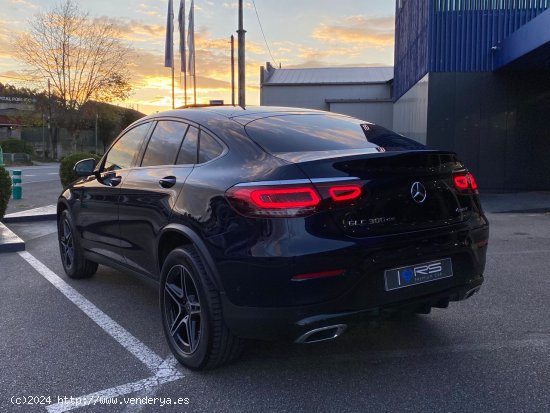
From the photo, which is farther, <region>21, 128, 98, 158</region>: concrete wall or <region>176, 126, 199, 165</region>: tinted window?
<region>21, 128, 98, 158</region>: concrete wall

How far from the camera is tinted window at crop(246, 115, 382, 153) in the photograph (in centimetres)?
340

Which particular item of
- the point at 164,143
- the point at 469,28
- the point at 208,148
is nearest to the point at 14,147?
the point at 469,28

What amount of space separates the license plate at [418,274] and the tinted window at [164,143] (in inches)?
71.2

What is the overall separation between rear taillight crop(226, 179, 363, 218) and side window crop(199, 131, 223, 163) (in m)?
0.64

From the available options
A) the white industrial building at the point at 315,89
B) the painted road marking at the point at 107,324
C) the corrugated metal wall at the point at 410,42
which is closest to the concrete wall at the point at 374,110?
the white industrial building at the point at 315,89

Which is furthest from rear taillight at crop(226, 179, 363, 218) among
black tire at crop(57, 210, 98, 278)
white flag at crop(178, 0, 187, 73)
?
white flag at crop(178, 0, 187, 73)

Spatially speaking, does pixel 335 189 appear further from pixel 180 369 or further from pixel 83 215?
pixel 83 215

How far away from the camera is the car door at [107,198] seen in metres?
4.53

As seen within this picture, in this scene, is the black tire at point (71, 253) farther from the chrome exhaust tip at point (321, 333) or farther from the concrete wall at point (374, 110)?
the concrete wall at point (374, 110)

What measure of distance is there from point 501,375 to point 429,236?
0.96 metres

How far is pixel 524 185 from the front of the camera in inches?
628

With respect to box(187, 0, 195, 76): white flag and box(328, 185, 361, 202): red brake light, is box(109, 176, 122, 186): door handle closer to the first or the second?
box(328, 185, 361, 202): red brake light

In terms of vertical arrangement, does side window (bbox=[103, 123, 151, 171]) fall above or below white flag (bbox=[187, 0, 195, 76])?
below

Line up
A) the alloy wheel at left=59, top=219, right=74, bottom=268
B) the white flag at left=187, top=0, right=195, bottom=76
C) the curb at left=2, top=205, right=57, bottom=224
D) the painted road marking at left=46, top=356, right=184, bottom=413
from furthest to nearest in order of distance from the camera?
the white flag at left=187, top=0, right=195, bottom=76 < the curb at left=2, top=205, right=57, bottom=224 < the alloy wheel at left=59, top=219, right=74, bottom=268 < the painted road marking at left=46, top=356, right=184, bottom=413
